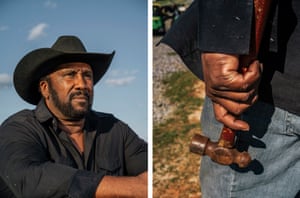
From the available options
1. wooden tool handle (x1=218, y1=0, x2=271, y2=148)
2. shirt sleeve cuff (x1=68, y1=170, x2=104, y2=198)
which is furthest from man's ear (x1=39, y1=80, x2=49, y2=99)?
wooden tool handle (x1=218, y1=0, x2=271, y2=148)

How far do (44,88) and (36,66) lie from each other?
0.07m

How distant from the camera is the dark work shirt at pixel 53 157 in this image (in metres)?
1.74

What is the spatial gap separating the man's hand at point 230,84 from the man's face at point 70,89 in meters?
0.38

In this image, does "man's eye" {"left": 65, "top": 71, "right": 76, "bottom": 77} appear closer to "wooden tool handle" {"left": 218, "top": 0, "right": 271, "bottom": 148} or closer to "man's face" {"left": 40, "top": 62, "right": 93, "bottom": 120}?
"man's face" {"left": 40, "top": 62, "right": 93, "bottom": 120}

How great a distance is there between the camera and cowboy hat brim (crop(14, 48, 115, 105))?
179 centimetres

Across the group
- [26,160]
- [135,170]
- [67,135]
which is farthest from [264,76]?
[26,160]

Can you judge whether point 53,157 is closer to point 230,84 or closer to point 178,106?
point 230,84

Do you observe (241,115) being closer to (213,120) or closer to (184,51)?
(213,120)

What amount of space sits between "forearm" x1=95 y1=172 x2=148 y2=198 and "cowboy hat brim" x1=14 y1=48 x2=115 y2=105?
0.31 m

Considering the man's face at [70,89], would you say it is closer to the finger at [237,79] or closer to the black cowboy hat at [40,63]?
the black cowboy hat at [40,63]

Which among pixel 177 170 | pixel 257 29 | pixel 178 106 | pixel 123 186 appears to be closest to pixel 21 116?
pixel 123 186

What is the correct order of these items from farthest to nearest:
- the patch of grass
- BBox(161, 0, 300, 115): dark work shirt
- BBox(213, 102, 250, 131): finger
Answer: the patch of grass
BBox(213, 102, 250, 131): finger
BBox(161, 0, 300, 115): dark work shirt

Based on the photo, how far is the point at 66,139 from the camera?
5.95 feet

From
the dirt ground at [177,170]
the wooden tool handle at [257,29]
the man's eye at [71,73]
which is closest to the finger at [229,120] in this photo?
the wooden tool handle at [257,29]
